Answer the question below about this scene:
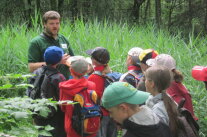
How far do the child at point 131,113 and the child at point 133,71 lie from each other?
5.38 feet

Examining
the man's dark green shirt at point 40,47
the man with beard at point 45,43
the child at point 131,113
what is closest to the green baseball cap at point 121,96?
the child at point 131,113

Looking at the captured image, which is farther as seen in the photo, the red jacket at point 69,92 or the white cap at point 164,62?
the white cap at point 164,62

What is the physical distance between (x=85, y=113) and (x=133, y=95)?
1275 millimetres

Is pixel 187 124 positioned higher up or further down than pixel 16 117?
further down

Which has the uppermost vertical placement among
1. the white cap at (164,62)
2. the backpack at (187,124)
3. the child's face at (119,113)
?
the white cap at (164,62)

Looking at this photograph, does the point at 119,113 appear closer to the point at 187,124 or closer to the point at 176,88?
the point at 187,124

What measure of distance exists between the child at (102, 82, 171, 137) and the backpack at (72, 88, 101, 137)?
3.82 feet

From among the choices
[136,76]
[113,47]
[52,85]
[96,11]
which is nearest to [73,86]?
[52,85]

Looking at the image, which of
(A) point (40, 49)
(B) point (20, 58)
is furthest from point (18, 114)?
(B) point (20, 58)

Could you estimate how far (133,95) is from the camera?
204 cm

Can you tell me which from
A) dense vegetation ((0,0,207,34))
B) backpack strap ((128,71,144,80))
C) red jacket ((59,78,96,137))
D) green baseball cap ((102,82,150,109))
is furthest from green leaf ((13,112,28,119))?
dense vegetation ((0,0,207,34))

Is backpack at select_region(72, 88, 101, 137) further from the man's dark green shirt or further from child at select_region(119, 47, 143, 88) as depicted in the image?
the man's dark green shirt

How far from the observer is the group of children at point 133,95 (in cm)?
199

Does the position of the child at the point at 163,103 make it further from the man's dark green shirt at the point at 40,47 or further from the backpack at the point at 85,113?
the man's dark green shirt at the point at 40,47
